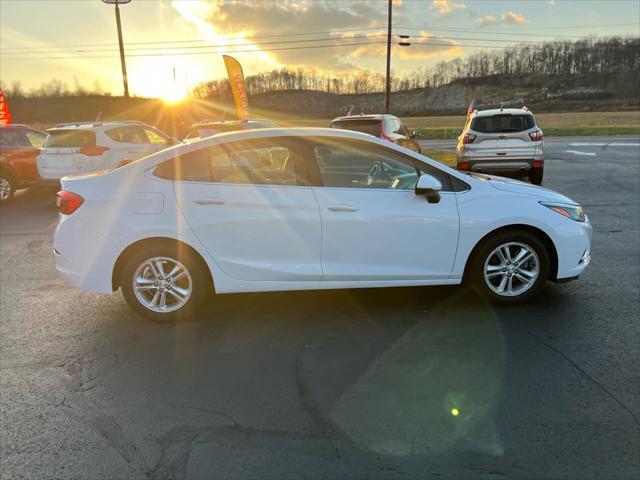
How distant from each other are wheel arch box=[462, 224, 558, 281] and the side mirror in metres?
0.59

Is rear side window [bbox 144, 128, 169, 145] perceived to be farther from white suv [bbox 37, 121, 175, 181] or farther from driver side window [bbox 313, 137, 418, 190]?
driver side window [bbox 313, 137, 418, 190]

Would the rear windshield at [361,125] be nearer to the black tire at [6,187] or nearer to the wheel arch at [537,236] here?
the wheel arch at [537,236]

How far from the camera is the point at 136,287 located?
414 cm

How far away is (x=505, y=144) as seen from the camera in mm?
11188

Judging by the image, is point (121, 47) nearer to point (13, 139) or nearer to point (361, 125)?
point (13, 139)

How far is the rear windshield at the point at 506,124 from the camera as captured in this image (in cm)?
1127

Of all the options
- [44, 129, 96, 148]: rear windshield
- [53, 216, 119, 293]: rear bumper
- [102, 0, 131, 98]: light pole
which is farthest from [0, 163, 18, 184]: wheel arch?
[102, 0, 131, 98]: light pole

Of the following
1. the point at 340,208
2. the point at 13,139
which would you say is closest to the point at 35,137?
the point at 13,139

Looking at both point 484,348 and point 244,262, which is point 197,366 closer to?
point 244,262

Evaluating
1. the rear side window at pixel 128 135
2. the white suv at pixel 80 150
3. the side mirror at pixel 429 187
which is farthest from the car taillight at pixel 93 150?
the side mirror at pixel 429 187

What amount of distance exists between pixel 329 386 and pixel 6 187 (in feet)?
36.1

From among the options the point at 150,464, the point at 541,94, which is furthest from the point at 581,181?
the point at 541,94

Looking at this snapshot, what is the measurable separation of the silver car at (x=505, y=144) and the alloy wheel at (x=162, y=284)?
9037 mm

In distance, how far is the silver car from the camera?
11070mm
